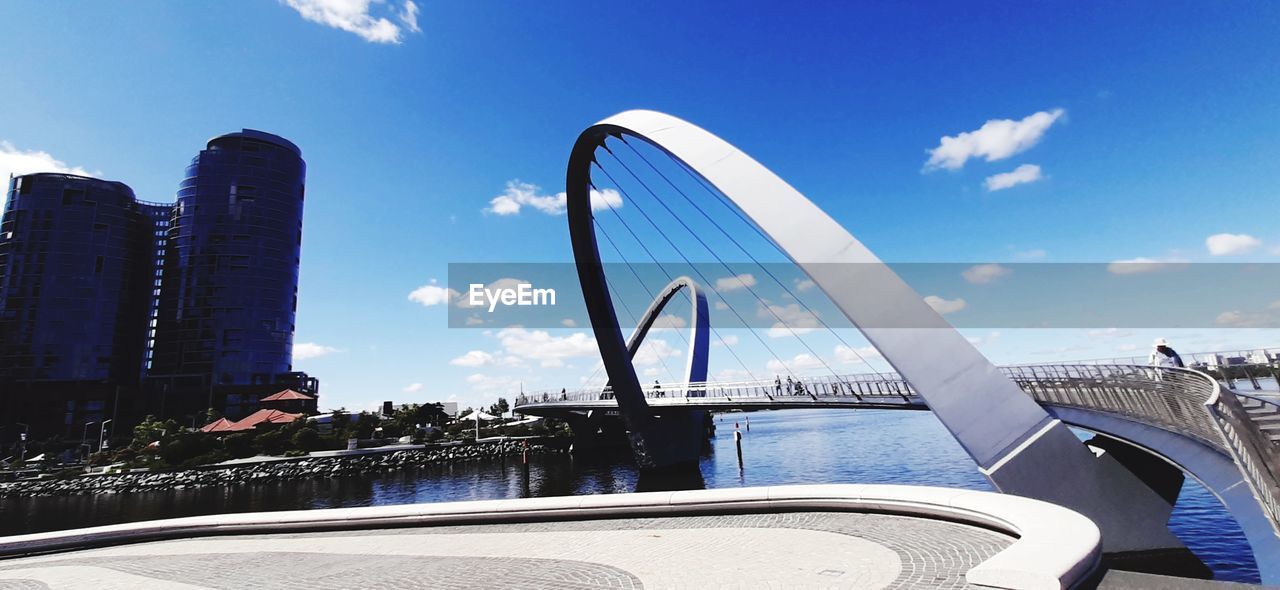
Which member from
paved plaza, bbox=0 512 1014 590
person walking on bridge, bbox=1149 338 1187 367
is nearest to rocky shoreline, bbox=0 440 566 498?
paved plaza, bbox=0 512 1014 590

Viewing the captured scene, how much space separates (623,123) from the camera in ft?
66.2

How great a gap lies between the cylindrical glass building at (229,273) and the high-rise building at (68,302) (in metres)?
6.60

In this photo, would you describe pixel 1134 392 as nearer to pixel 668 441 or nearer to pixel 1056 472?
pixel 1056 472

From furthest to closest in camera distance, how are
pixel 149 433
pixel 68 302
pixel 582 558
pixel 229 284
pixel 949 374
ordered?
pixel 229 284 < pixel 68 302 < pixel 149 433 < pixel 949 374 < pixel 582 558

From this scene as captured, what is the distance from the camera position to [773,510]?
8.87 m

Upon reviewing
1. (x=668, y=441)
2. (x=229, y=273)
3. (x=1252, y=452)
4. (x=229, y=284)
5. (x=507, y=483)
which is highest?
(x=229, y=273)

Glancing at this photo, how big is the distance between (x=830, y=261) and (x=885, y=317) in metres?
1.61

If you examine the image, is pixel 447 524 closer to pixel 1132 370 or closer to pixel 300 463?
pixel 1132 370

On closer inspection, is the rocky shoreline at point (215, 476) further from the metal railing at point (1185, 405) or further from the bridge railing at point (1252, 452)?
the bridge railing at point (1252, 452)

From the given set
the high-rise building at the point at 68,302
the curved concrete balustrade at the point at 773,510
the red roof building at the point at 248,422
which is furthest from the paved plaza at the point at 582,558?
the high-rise building at the point at 68,302

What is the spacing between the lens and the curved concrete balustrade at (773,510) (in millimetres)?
4793

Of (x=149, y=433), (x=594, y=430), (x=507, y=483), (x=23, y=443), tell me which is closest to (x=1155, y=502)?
(x=507, y=483)

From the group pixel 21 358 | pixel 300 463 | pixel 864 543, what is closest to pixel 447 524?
pixel 864 543

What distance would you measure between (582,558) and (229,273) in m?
104
